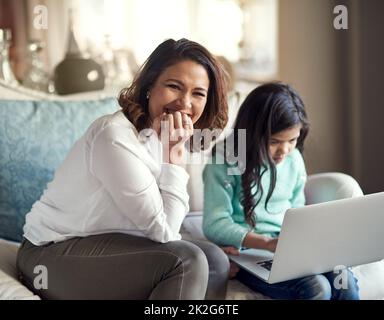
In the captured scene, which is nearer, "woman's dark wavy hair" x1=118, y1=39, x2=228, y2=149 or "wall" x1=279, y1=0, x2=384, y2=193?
"woman's dark wavy hair" x1=118, y1=39, x2=228, y2=149

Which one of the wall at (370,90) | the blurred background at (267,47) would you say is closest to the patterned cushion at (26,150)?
the blurred background at (267,47)

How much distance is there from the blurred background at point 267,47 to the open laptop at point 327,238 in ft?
0.68

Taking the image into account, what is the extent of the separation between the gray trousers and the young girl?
0.16 m

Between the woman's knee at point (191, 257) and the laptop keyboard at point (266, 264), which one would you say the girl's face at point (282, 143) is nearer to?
the laptop keyboard at point (266, 264)

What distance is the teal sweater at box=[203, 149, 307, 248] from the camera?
1.23 m

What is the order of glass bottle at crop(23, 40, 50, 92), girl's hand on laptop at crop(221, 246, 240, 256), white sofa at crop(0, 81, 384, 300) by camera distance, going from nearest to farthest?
white sofa at crop(0, 81, 384, 300), girl's hand on laptop at crop(221, 246, 240, 256), glass bottle at crop(23, 40, 50, 92)

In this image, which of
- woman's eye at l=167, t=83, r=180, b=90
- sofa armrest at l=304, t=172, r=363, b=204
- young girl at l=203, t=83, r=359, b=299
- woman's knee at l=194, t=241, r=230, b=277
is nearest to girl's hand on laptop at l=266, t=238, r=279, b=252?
young girl at l=203, t=83, r=359, b=299

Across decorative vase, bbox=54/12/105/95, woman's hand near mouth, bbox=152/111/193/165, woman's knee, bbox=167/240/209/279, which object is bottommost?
woman's knee, bbox=167/240/209/279

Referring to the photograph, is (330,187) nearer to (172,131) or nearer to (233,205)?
(233,205)

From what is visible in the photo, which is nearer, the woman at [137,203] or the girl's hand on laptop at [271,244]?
the woman at [137,203]

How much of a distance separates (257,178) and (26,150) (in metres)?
0.52

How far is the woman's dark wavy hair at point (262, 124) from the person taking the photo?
4.05 feet

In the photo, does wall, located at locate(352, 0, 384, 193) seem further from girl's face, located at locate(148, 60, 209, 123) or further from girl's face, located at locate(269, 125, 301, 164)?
girl's face, located at locate(148, 60, 209, 123)

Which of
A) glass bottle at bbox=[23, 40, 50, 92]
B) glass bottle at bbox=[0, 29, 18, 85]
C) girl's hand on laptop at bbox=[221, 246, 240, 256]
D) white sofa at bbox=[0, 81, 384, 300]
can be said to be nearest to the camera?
white sofa at bbox=[0, 81, 384, 300]
